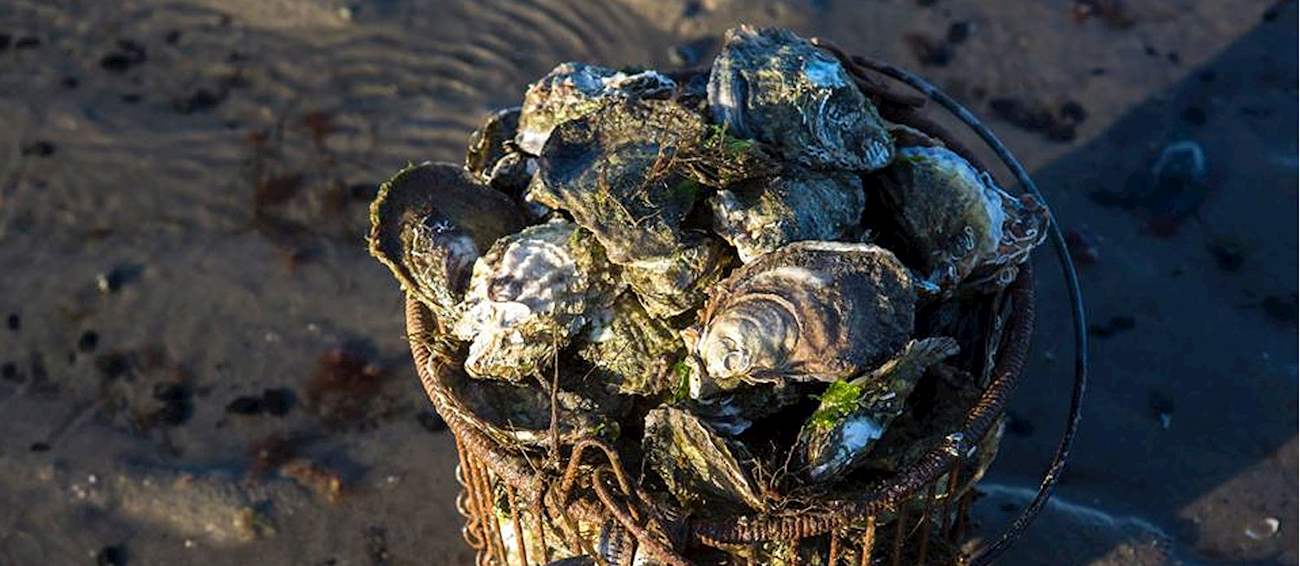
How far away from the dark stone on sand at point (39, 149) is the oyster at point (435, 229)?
10.6 feet

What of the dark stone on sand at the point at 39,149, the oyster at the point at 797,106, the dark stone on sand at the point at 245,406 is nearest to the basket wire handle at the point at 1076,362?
the oyster at the point at 797,106

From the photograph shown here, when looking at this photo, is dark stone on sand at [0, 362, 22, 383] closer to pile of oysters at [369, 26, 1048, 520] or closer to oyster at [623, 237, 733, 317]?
pile of oysters at [369, 26, 1048, 520]

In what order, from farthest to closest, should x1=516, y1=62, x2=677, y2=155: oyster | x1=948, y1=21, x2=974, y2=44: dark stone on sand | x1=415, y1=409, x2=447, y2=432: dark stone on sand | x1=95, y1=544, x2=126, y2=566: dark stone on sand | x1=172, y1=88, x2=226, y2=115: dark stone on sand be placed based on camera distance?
1. x1=948, y1=21, x2=974, y2=44: dark stone on sand
2. x1=172, y1=88, x2=226, y2=115: dark stone on sand
3. x1=415, y1=409, x2=447, y2=432: dark stone on sand
4. x1=95, y1=544, x2=126, y2=566: dark stone on sand
5. x1=516, y1=62, x2=677, y2=155: oyster

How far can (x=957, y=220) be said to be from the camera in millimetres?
2938

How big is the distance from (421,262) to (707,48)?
10.2 feet

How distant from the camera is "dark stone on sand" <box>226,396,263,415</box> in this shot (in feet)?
15.1

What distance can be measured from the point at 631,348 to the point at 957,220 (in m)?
0.91

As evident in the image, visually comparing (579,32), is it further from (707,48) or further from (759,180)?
(759,180)

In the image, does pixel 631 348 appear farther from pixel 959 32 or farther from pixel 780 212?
pixel 959 32

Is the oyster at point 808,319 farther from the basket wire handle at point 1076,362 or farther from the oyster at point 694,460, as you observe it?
the basket wire handle at point 1076,362

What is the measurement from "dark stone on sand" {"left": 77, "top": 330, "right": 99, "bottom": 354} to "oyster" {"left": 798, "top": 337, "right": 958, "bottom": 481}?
3441mm

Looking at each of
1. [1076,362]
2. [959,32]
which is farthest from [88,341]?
[959,32]

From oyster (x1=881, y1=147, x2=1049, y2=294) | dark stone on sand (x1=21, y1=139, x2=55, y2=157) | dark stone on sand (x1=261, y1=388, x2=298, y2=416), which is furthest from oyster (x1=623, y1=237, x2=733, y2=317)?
dark stone on sand (x1=21, y1=139, x2=55, y2=157)

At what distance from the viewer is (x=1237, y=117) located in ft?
17.5
